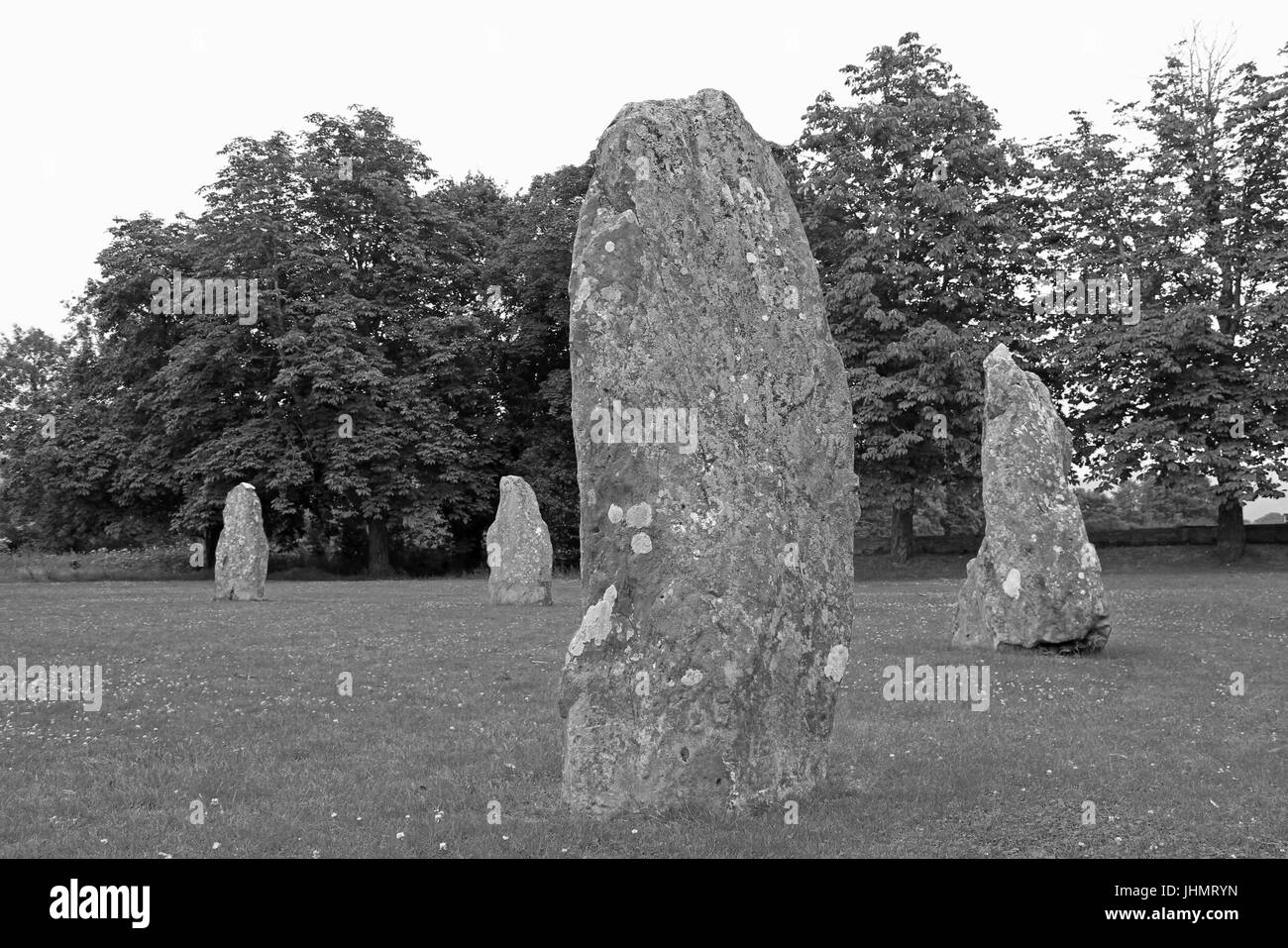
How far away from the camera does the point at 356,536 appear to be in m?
50.9

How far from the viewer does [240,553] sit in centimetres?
2656

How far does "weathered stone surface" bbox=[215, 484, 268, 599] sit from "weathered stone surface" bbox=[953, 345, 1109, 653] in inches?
709

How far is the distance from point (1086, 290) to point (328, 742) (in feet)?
123

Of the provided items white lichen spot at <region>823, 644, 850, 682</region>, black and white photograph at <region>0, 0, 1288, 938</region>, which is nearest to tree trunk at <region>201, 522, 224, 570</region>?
black and white photograph at <region>0, 0, 1288, 938</region>

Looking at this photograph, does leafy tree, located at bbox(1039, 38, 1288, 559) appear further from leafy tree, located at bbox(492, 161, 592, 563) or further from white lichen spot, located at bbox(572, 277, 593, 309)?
white lichen spot, located at bbox(572, 277, 593, 309)

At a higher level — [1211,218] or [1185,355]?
[1211,218]

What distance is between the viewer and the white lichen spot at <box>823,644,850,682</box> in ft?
26.6

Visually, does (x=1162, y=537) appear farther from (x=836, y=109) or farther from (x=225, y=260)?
(x=225, y=260)

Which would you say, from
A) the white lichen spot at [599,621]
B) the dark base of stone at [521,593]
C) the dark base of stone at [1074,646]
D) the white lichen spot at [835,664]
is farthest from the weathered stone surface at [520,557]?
the white lichen spot at [599,621]

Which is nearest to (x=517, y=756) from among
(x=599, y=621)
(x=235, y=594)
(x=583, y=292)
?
(x=599, y=621)

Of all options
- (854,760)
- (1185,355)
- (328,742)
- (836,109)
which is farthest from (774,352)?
(836,109)

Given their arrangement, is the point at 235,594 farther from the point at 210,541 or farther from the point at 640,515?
the point at 210,541

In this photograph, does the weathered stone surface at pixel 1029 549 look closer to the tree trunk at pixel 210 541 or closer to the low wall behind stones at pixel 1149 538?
the low wall behind stones at pixel 1149 538

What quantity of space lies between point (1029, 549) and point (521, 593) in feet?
42.0
